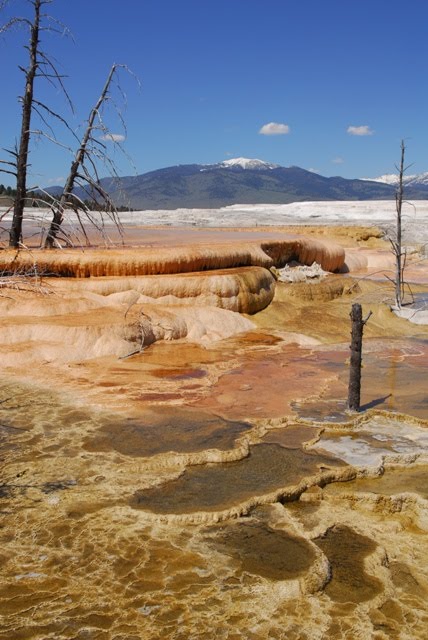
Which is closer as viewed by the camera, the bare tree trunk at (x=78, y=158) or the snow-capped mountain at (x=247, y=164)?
the bare tree trunk at (x=78, y=158)

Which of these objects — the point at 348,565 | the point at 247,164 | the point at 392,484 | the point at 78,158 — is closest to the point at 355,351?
the point at 392,484

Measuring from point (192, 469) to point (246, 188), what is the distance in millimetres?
123359

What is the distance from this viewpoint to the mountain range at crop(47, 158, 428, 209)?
10850 cm

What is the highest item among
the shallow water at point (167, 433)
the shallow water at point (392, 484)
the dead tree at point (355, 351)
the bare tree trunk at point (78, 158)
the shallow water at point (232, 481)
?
the bare tree trunk at point (78, 158)

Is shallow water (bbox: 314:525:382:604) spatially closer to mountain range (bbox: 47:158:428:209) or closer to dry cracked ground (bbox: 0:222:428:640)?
dry cracked ground (bbox: 0:222:428:640)

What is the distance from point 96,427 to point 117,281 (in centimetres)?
412

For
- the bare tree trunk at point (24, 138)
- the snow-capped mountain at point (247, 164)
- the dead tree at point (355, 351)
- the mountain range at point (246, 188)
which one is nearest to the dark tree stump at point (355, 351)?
the dead tree at point (355, 351)

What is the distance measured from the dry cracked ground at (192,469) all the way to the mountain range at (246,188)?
90.7 meters

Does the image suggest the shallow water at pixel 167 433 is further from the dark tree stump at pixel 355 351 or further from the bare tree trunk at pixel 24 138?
the bare tree trunk at pixel 24 138

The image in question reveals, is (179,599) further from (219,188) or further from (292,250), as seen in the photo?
(219,188)

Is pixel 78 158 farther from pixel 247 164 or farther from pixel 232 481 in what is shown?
pixel 247 164

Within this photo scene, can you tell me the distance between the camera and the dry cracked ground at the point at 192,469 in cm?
315

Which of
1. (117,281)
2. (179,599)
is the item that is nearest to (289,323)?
(117,281)

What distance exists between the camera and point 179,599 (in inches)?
125
